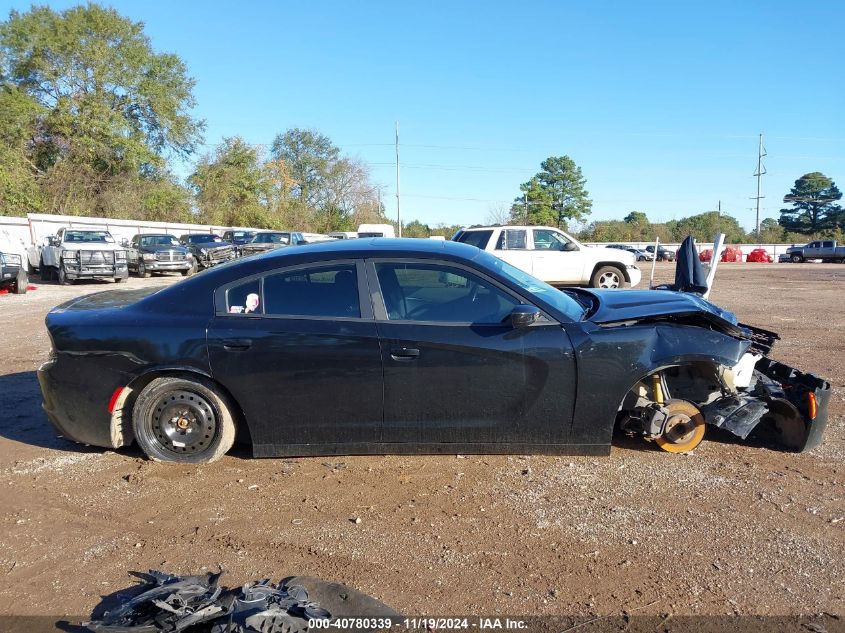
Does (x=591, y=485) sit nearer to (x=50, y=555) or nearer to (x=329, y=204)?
(x=50, y=555)

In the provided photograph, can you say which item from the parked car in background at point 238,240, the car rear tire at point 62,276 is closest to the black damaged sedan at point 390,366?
the car rear tire at point 62,276

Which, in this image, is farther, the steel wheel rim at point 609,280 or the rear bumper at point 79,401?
the steel wheel rim at point 609,280

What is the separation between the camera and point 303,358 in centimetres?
401

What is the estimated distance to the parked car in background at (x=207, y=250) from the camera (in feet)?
83.7

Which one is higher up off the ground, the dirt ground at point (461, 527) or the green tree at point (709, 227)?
the green tree at point (709, 227)

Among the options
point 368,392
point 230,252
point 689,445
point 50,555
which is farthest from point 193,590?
point 230,252

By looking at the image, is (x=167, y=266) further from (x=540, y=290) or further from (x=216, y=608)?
(x=216, y=608)

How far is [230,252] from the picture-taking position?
25.6m

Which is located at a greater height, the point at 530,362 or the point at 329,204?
the point at 329,204

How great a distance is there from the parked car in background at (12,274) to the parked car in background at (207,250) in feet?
27.1

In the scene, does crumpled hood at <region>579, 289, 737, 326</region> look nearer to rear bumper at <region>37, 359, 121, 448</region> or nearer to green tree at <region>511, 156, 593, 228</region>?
rear bumper at <region>37, 359, 121, 448</region>

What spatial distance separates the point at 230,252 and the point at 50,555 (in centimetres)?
2353

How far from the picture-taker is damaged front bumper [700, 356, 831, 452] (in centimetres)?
425

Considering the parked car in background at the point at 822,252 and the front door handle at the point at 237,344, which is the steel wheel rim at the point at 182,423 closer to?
the front door handle at the point at 237,344
